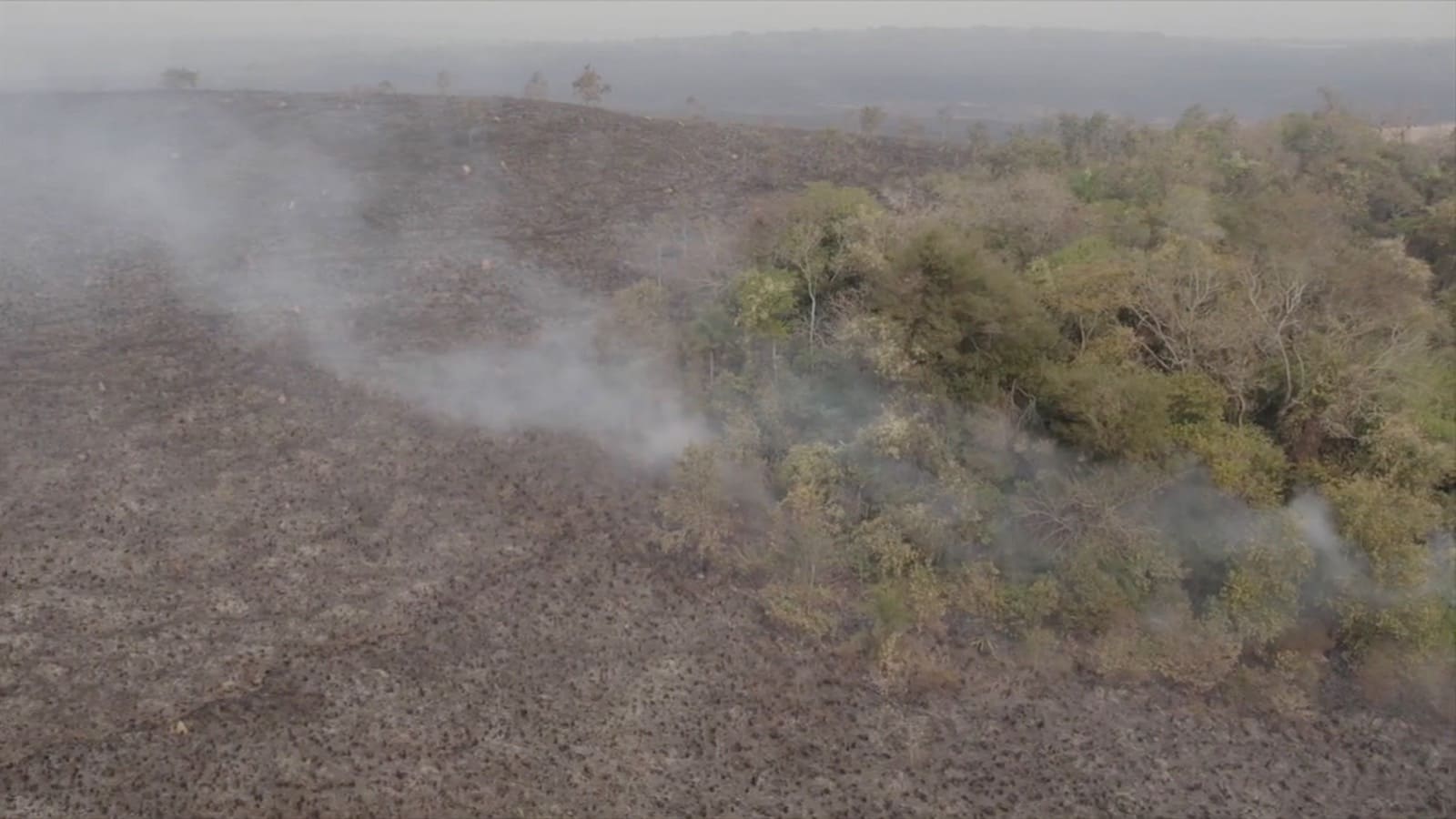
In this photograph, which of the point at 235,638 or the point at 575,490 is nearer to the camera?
the point at 235,638

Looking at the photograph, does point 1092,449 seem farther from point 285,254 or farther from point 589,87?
point 589,87

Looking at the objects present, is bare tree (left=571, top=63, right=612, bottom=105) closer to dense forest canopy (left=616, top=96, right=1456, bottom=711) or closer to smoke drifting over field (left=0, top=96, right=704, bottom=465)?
smoke drifting over field (left=0, top=96, right=704, bottom=465)

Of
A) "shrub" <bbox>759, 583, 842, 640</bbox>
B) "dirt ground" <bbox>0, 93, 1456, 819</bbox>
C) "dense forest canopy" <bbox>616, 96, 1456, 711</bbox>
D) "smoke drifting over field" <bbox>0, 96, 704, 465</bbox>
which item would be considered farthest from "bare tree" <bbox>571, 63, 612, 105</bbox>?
"shrub" <bbox>759, 583, 842, 640</bbox>

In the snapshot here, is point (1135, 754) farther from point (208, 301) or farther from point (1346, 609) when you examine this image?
point (208, 301)

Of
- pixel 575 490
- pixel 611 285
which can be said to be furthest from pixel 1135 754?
pixel 611 285

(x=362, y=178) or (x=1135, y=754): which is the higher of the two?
(x=362, y=178)

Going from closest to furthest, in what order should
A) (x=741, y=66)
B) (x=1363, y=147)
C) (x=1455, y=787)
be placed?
(x=1455, y=787), (x=1363, y=147), (x=741, y=66)

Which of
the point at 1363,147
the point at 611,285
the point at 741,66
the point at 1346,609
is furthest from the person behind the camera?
the point at 741,66
